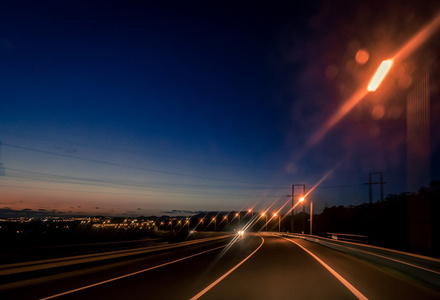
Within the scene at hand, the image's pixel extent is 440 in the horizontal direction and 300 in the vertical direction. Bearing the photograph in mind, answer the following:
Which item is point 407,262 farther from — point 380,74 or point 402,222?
point 402,222

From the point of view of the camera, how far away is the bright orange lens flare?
558cm

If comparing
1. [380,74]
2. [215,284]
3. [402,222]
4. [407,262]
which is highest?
[380,74]

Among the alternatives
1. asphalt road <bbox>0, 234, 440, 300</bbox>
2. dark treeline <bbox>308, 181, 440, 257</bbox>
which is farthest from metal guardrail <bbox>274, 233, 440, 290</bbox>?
dark treeline <bbox>308, 181, 440, 257</bbox>

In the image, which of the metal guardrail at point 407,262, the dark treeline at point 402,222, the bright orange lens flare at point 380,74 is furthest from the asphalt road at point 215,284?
the dark treeline at point 402,222

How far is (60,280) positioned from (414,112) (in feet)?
Result: 39.5

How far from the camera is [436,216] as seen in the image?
124 ft

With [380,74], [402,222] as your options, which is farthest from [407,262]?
[402,222]

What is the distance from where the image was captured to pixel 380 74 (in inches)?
225

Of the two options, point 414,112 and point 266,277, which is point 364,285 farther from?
point 414,112

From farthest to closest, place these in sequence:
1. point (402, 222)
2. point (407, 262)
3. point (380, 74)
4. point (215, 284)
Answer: point (402, 222) → point (407, 262) → point (215, 284) → point (380, 74)

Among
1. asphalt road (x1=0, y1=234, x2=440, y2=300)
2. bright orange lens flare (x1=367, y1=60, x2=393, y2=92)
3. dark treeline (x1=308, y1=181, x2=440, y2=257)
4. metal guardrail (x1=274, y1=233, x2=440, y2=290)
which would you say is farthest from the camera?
dark treeline (x1=308, y1=181, x2=440, y2=257)

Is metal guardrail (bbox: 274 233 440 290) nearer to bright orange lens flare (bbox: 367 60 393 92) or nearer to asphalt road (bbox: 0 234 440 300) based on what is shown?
asphalt road (bbox: 0 234 440 300)

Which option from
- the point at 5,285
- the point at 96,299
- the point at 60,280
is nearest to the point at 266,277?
the point at 96,299

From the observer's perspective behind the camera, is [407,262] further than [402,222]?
No
